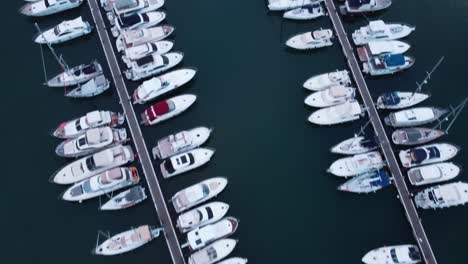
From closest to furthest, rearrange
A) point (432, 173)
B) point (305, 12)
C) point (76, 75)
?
point (432, 173)
point (76, 75)
point (305, 12)

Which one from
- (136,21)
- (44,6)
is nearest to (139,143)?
(136,21)

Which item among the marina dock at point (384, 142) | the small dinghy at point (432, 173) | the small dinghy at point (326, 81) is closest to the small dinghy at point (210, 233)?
the small dinghy at point (326, 81)

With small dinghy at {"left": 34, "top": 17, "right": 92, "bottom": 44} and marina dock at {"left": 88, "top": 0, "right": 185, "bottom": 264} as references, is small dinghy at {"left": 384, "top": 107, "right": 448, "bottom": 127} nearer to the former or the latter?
marina dock at {"left": 88, "top": 0, "right": 185, "bottom": 264}

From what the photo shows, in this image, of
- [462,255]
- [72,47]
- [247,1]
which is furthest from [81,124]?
[462,255]

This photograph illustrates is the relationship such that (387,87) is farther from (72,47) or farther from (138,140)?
(72,47)

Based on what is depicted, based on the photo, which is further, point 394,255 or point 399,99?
point 399,99

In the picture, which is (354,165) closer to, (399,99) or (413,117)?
(413,117)
